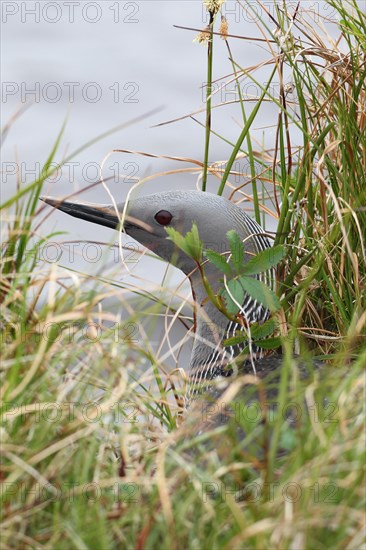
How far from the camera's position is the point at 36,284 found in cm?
252

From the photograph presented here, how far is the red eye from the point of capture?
3.22m

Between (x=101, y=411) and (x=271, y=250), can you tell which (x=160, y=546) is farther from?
(x=271, y=250)

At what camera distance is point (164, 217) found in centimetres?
322

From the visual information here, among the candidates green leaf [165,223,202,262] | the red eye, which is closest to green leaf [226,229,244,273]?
green leaf [165,223,202,262]

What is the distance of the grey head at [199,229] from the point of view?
3.22 m

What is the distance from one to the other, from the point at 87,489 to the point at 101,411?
0.19 meters

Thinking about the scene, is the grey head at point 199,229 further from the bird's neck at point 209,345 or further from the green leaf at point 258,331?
the green leaf at point 258,331

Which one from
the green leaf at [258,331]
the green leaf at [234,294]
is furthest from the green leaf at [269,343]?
the green leaf at [234,294]

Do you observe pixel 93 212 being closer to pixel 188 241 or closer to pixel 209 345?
pixel 209 345

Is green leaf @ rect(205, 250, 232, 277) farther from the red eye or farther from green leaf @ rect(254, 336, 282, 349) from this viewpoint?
the red eye

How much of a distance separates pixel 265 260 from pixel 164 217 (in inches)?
17.9

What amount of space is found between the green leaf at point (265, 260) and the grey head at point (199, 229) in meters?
0.23

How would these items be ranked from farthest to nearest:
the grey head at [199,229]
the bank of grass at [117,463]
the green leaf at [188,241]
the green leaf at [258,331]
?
the grey head at [199,229] → the green leaf at [258,331] → the green leaf at [188,241] → the bank of grass at [117,463]

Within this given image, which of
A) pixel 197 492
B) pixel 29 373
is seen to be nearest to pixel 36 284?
pixel 29 373
